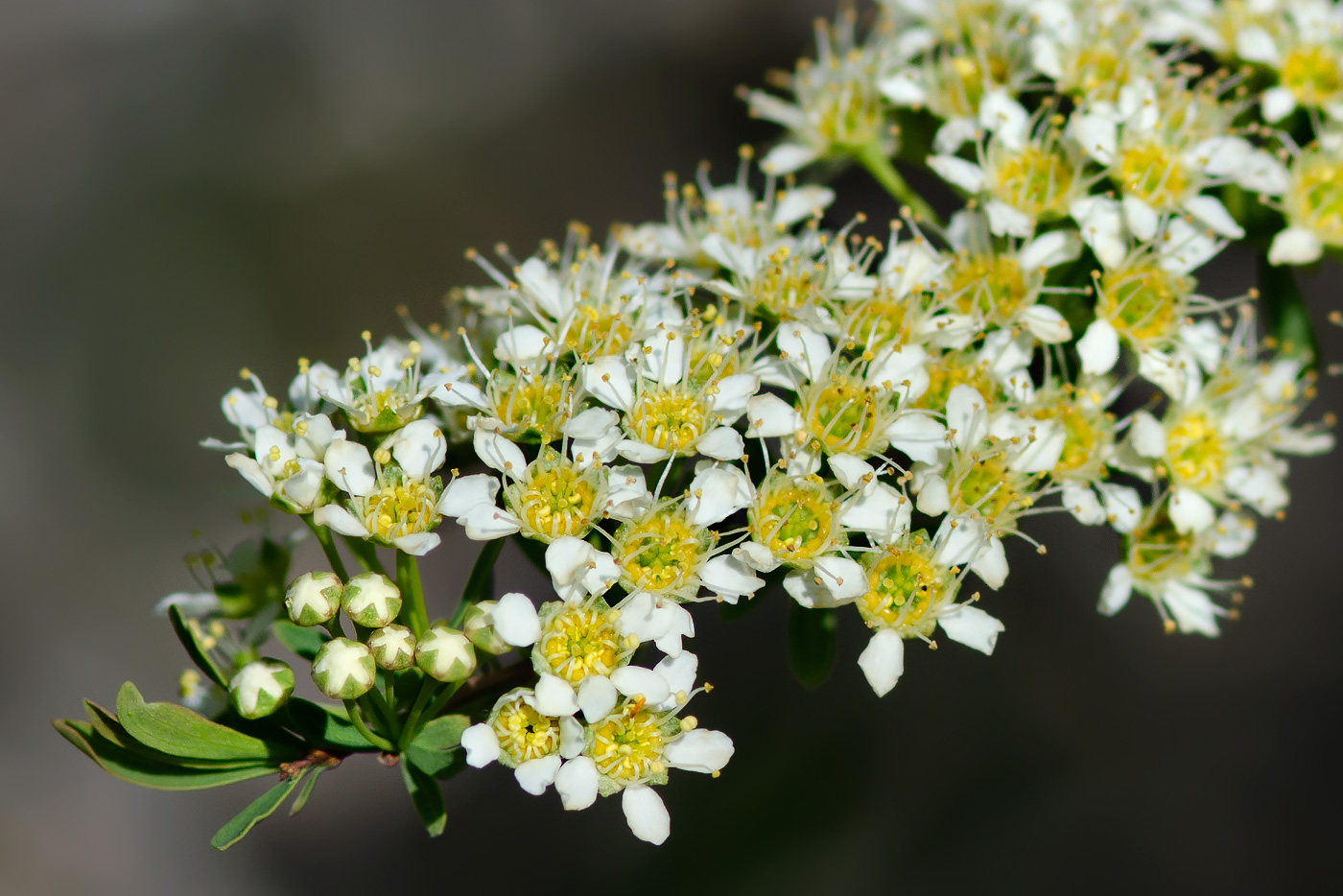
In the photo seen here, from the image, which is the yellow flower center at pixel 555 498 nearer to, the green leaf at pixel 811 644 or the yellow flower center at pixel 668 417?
the yellow flower center at pixel 668 417

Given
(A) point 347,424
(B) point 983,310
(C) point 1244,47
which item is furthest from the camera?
(C) point 1244,47

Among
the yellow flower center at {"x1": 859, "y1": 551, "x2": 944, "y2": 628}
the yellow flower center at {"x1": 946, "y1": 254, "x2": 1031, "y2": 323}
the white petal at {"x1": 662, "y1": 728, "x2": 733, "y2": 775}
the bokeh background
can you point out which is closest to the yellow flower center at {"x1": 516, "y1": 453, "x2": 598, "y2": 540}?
the white petal at {"x1": 662, "y1": 728, "x2": 733, "y2": 775}

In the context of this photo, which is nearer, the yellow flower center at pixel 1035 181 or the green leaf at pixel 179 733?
the green leaf at pixel 179 733

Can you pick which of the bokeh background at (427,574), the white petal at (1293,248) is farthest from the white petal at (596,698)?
the bokeh background at (427,574)

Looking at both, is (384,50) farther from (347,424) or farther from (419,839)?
(347,424)

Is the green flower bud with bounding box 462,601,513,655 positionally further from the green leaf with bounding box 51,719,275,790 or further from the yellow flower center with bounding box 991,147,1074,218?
the yellow flower center with bounding box 991,147,1074,218

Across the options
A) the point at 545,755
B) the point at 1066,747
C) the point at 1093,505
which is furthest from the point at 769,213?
the point at 1066,747

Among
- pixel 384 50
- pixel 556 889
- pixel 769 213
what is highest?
pixel 384 50
